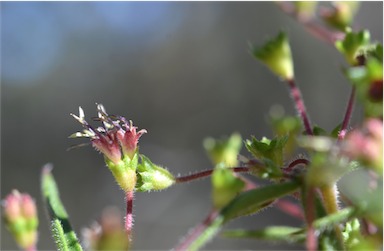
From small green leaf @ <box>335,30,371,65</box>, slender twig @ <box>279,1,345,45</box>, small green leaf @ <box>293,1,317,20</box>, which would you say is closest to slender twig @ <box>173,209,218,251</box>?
small green leaf @ <box>335,30,371,65</box>

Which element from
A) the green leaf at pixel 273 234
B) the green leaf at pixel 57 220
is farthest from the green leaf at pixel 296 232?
the green leaf at pixel 57 220

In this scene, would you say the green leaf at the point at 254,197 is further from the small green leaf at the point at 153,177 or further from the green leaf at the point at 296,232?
the small green leaf at the point at 153,177

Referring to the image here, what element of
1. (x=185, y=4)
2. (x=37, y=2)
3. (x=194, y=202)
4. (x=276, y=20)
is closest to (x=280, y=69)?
(x=194, y=202)

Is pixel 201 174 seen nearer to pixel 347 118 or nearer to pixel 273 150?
pixel 273 150

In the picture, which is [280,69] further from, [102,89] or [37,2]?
[37,2]

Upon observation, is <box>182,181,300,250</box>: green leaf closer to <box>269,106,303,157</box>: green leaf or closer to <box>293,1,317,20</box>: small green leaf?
<box>269,106,303,157</box>: green leaf
